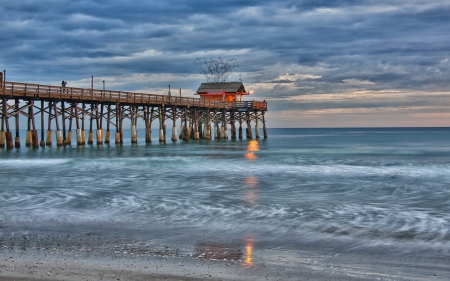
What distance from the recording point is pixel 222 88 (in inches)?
2362

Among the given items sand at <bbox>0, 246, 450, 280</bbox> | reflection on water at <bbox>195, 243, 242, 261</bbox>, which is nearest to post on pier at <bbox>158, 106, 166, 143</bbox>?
reflection on water at <bbox>195, 243, 242, 261</bbox>

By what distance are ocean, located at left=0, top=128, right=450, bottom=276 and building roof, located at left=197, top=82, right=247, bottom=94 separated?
36.2m

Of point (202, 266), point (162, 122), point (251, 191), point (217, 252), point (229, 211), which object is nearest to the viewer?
point (202, 266)

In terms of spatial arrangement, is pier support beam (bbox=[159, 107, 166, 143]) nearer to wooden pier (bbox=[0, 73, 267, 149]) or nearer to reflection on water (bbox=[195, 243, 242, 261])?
Result: wooden pier (bbox=[0, 73, 267, 149])

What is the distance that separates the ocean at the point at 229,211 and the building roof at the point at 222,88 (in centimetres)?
3624

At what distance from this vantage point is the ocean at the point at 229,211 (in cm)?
840

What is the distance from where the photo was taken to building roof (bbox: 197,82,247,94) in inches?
2341

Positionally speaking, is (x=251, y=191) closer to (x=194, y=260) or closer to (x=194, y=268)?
(x=194, y=260)

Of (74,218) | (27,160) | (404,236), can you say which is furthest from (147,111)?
(404,236)

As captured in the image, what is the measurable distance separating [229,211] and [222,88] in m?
48.3

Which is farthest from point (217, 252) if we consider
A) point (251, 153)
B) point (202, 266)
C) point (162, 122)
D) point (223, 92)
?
point (223, 92)

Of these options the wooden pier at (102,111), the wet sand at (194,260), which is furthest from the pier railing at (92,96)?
the wet sand at (194,260)

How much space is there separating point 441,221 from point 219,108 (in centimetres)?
4197

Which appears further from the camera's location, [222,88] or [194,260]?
[222,88]
